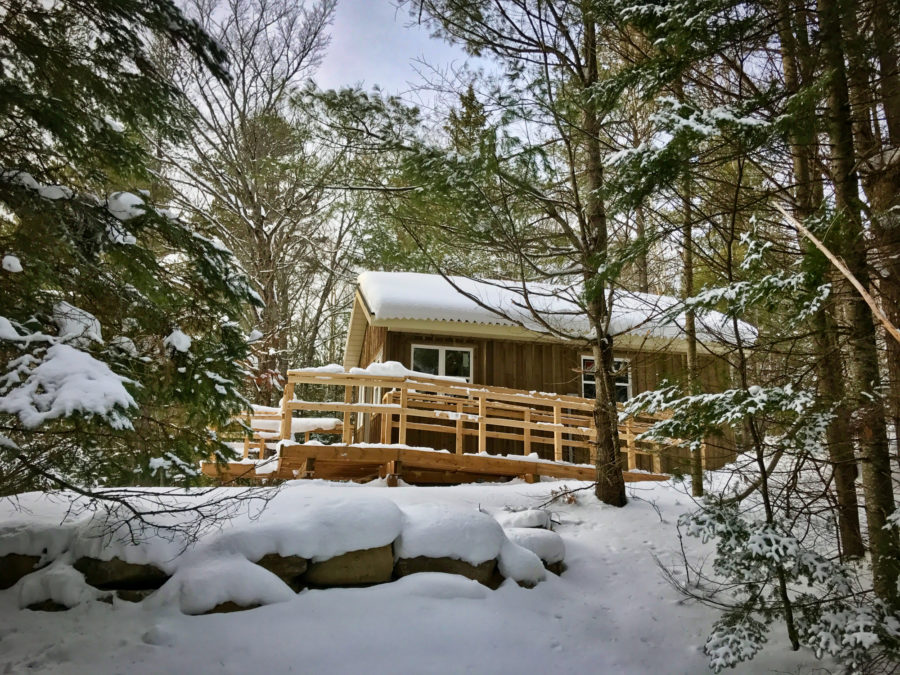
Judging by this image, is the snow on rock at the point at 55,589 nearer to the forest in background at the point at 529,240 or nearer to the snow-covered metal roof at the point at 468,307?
the forest in background at the point at 529,240

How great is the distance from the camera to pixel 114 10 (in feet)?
14.5

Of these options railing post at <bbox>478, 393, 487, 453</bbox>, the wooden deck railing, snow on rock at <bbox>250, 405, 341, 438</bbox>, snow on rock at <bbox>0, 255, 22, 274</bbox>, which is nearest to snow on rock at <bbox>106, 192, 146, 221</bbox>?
snow on rock at <bbox>0, 255, 22, 274</bbox>

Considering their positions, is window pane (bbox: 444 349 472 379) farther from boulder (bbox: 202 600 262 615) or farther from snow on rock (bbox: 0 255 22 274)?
snow on rock (bbox: 0 255 22 274)

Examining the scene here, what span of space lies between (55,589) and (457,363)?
8448 millimetres

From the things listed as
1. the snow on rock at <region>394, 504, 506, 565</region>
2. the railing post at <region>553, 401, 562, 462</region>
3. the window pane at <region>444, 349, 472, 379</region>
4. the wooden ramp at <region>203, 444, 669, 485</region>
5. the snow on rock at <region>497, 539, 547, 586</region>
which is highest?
the window pane at <region>444, 349, 472, 379</region>

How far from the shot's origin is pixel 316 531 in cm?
519

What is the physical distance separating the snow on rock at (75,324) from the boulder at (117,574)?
1836mm

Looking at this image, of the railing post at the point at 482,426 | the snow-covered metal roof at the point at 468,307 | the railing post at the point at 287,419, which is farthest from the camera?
the snow-covered metal roof at the point at 468,307

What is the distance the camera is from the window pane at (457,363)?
40.1 ft

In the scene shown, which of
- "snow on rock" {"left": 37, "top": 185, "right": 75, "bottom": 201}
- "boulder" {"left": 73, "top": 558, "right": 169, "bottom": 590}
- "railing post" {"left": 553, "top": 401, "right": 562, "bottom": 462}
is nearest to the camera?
"snow on rock" {"left": 37, "top": 185, "right": 75, "bottom": 201}

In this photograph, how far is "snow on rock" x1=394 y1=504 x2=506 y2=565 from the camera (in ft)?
17.7

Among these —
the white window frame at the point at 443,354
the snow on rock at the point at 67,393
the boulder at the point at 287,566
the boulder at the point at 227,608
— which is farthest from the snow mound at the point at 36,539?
the white window frame at the point at 443,354

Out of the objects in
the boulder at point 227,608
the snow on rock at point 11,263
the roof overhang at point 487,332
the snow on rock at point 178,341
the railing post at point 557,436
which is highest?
the roof overhang at point 487,332

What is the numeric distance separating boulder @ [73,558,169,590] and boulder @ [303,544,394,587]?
115cm
